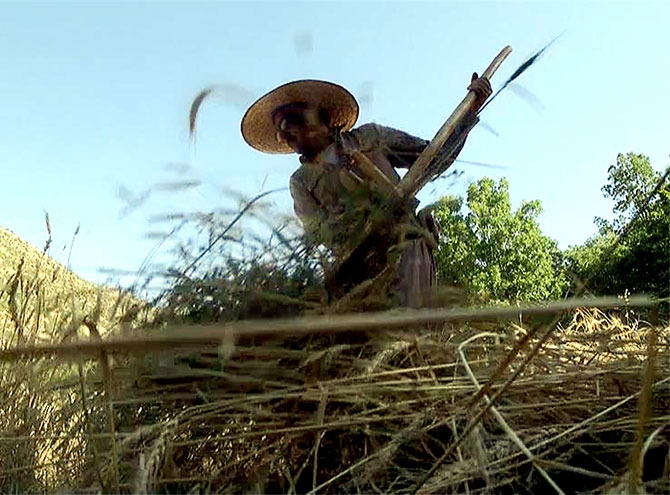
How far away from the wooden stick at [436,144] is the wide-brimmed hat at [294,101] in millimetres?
516

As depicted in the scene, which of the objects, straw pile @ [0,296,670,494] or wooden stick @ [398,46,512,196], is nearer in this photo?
straw pile @ [0,296,670,494]

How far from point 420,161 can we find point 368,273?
10.7 inches

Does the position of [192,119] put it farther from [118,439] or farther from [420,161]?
[118,439]

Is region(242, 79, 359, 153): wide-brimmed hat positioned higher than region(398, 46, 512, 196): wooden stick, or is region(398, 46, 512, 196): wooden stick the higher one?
region(242, 79, 359, 153): wide-brimmed hat

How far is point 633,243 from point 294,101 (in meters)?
10.8

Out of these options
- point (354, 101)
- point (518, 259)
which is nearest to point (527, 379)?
point (354, 101)

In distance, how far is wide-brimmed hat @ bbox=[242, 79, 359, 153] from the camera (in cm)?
225

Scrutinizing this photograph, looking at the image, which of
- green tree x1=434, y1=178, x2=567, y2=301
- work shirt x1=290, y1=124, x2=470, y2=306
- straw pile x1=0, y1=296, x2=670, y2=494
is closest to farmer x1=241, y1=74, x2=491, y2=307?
work shirt x1=290, y1=124, x2=470, y2=306

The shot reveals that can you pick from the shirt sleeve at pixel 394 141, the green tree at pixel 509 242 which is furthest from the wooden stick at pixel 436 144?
the green tree at pixel 509 242

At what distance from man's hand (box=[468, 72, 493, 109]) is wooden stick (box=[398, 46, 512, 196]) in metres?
0.02

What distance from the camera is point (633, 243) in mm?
11766

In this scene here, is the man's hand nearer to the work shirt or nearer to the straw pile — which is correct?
the work shirt

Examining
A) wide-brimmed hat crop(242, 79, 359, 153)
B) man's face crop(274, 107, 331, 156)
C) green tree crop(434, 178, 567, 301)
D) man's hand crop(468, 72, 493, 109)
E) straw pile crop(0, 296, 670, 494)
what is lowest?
straw pile crop(0, 296, 670, 494)

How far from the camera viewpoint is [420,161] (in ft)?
4.85
